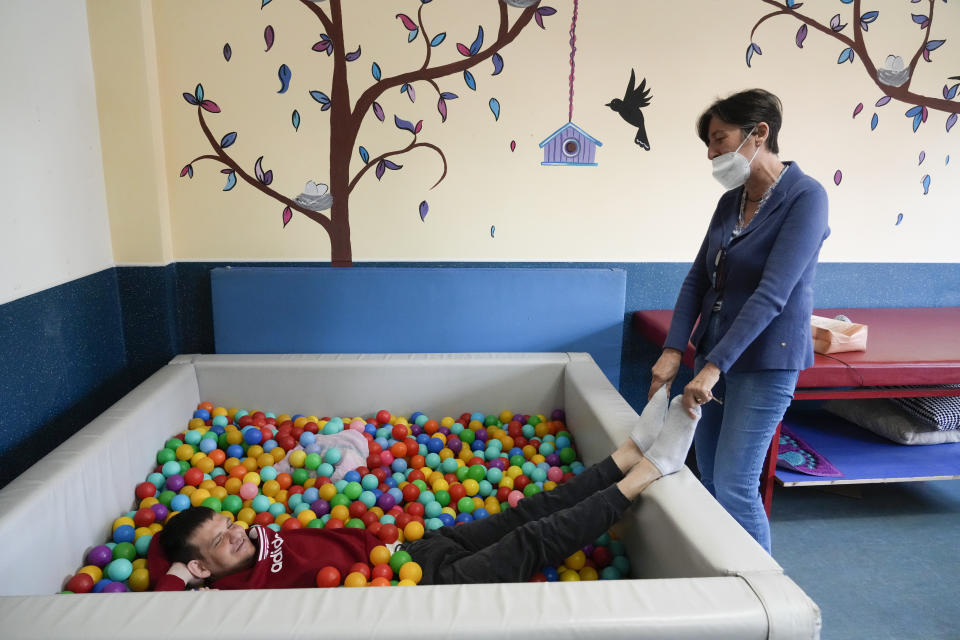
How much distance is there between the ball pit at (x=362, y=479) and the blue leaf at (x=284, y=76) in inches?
53.0

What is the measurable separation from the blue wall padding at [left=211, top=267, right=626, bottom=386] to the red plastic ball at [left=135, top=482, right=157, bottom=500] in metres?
0.81

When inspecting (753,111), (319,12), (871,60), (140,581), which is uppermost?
(319,12)

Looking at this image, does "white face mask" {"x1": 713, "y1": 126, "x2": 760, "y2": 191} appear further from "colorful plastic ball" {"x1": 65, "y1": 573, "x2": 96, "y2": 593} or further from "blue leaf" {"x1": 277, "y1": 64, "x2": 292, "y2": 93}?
"colorful plastic ball" {"x1": 65, "y1": 573, "x2": 96, "y2": 593}

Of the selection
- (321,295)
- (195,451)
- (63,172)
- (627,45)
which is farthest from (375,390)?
(627,45)

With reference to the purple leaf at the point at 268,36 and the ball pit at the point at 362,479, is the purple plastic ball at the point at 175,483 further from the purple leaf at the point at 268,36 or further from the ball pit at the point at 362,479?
the purple leaf at the point at 268,36

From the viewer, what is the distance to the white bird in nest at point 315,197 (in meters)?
2.77

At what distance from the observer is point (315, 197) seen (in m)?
2.78

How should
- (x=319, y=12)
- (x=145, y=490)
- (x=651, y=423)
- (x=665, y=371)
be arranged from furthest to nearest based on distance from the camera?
(x=319, y=12) < (x=145, y=490) < (x=665, y=371) < (x=651, y=423)

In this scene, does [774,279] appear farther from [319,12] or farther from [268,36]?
[268,36]

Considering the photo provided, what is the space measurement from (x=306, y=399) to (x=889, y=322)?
256 centimetres

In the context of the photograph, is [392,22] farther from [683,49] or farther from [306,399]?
[306,399]

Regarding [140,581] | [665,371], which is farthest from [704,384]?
[140,581]

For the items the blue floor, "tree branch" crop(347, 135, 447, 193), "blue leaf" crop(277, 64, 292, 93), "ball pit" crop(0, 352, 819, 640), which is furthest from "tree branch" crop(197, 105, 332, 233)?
the blue floor

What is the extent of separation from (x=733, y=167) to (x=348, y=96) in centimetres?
166
